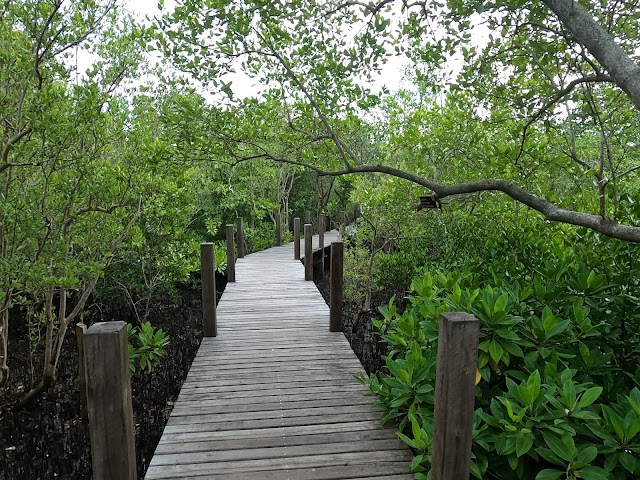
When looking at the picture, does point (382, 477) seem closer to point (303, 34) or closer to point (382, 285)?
point (303, 34)

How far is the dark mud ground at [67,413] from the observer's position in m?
4.19

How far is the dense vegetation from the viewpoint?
2291mm

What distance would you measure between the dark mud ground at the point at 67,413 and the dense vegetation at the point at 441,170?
0.99 ft

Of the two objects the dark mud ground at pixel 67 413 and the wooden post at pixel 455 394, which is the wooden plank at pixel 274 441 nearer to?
the wooden post at pixel 455 394

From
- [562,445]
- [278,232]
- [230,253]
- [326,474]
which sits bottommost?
[326,474]

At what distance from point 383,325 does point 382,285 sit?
6397 millimetres

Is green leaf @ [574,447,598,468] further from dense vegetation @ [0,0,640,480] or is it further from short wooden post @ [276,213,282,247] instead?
A: short wooden post @ [276,213,282,247]

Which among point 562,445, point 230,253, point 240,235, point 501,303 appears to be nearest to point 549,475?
point 562,445

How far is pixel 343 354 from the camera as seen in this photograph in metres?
4.38

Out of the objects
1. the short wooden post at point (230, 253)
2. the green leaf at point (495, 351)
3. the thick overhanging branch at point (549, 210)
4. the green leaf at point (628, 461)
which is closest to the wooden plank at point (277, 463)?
the green leaf at point (495, 351)

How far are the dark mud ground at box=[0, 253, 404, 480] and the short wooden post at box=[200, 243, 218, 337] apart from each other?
3.98ft

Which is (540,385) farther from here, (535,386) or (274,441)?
(274,441)

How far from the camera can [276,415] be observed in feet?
10.3

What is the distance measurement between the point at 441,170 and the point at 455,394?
5.12 meters
